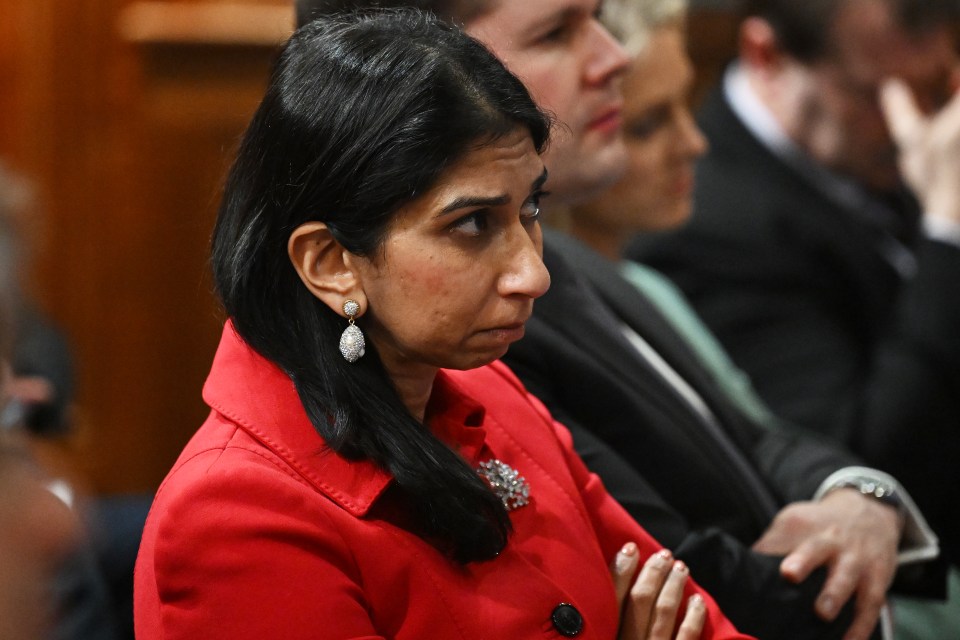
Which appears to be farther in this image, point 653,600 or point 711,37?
point 711,37

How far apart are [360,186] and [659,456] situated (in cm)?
77

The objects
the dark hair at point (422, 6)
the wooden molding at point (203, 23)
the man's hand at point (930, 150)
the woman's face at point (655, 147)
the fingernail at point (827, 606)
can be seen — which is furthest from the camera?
the wooden molding at point (203, 23)

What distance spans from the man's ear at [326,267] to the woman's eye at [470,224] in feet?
0.34

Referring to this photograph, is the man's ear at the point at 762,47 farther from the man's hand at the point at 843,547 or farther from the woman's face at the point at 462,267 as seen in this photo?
the woman's face at the point at 462,267

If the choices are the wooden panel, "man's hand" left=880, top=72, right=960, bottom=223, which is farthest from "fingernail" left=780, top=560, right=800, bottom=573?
the wooden panel

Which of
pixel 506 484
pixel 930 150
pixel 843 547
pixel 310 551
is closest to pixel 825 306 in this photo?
pixel 930 150

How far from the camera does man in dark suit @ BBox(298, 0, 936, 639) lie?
168 cm

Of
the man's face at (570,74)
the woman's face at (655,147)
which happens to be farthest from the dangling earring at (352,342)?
the woman's face at (655,147)

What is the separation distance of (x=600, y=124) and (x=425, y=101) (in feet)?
2.47

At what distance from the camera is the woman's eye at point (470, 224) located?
1222 millimetres

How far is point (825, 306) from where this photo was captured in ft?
9.69

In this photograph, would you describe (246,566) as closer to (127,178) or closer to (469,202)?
(469,202)

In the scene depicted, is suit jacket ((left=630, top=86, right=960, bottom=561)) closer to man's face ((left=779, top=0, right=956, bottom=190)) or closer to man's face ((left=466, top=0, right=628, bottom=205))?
man's face ((left=779, top=0, right=956, bottom=190))

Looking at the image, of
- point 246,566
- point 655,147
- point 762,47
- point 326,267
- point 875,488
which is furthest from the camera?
point 762,47
